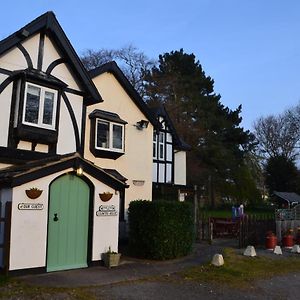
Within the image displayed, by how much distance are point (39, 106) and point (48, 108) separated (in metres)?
0.41

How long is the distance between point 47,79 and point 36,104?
3.03 feet

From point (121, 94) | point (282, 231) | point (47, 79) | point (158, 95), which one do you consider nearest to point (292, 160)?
point (158, 95)

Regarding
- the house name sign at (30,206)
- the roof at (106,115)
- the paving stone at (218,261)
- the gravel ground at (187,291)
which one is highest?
the roof at (106,115)

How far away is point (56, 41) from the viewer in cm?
1554

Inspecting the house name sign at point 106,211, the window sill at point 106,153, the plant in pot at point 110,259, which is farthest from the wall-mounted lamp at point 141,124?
the plant in pot at point 110,259

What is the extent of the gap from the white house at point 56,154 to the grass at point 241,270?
2.89 meters

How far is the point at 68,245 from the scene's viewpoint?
39.1ft

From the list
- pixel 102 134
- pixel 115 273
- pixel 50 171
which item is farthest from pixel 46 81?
pixel 115 273

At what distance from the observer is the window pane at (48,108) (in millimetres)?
14703

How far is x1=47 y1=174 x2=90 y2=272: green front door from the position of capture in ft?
38.0

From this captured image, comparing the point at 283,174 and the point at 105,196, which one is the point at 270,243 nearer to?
the point at 105,196

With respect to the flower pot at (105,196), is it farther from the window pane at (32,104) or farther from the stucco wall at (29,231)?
the window pane at (32,104)

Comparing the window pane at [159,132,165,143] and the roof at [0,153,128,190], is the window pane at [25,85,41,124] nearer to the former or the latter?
the roof at [0,153,128,190]

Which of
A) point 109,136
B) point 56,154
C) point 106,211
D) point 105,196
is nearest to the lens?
point 105,196
